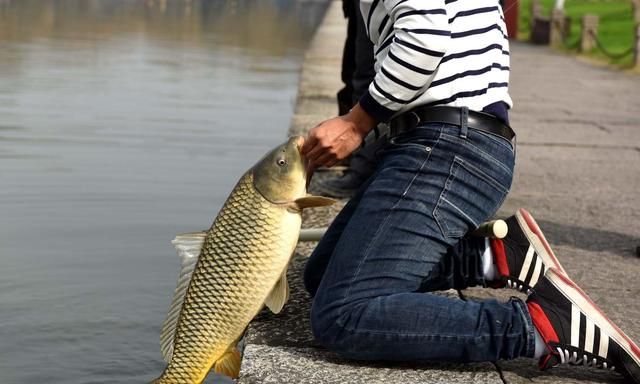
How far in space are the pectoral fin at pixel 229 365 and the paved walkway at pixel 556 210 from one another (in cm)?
4

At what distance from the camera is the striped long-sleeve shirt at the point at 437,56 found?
339cm

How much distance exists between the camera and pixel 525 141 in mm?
8938

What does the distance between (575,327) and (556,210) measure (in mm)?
2943

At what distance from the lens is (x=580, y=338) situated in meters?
3.44

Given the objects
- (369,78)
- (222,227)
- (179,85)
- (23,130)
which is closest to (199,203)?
(369,78)

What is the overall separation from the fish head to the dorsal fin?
0.24 metres

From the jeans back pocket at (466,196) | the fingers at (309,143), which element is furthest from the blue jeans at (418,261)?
the fingers at (309,143)

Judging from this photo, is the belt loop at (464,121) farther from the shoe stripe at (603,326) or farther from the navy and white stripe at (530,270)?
the navy and white stripe at (530,270)

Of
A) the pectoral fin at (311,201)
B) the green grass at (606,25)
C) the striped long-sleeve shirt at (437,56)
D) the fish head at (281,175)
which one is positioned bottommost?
the green grass at (606,25)

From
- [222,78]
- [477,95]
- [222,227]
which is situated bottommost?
[222,78]

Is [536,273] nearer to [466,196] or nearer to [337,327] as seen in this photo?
[466,196]

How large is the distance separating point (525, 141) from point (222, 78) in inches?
273

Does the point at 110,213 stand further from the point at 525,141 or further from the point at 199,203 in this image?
the point at 525,141

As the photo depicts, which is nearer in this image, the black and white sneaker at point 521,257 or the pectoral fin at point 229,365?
the pectoral fin at point 229,365
